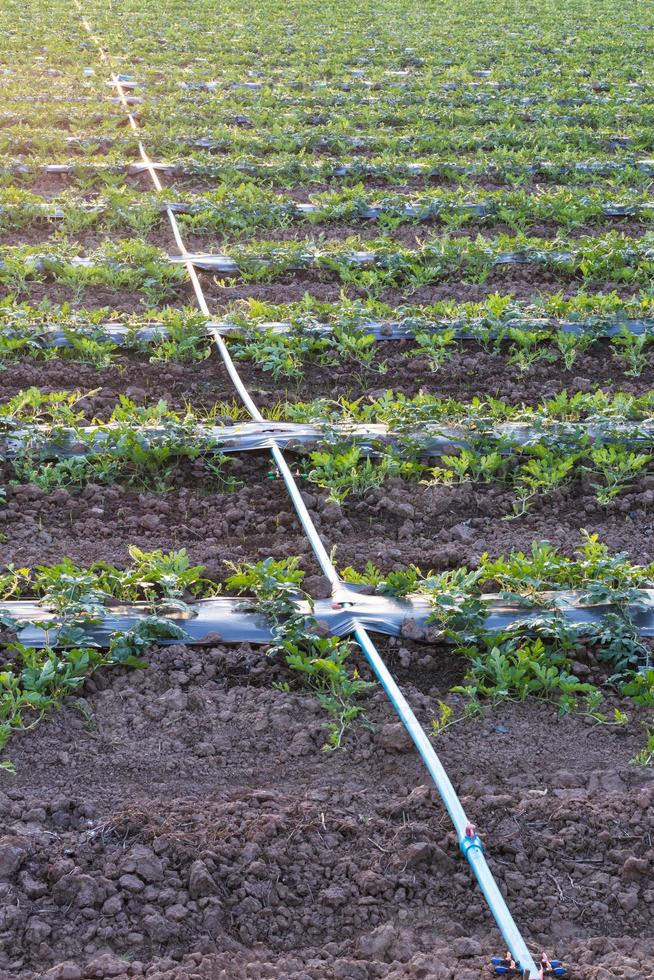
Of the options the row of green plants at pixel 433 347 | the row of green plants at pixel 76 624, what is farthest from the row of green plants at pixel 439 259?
the row of green plants at pixel 76 624

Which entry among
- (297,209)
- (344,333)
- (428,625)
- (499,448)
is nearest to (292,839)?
(428,625)

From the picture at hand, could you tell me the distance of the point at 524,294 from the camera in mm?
6371

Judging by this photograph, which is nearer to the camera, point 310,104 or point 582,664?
point 582,664

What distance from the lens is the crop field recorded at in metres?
2.48

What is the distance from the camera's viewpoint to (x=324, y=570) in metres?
3.66

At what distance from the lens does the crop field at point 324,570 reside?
2.48 m

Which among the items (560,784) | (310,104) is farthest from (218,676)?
(310,104)

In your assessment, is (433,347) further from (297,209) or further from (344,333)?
(297,209)

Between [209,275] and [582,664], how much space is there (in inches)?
163

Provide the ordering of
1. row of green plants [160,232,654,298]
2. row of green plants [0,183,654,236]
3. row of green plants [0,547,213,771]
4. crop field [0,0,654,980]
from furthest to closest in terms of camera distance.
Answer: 1. row of green plants [0,183,654,236]
2. row of green plants [160,232,654,298]
3. row of green plants [0,547,213,771]
4. crop field [0,0,654,980]

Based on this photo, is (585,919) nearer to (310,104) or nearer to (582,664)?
(582,664)

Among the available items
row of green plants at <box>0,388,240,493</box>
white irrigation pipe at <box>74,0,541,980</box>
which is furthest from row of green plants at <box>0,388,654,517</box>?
white irrigation pipe at <box>74,0,541,980</box>

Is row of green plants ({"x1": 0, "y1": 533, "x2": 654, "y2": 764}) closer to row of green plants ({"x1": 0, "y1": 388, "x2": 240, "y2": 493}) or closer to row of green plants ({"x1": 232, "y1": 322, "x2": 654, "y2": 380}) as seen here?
row of green plants ({"x1": 0, "y1": 388, "x2": 240, "y2": 493})

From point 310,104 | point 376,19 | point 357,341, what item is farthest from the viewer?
point 376,19
